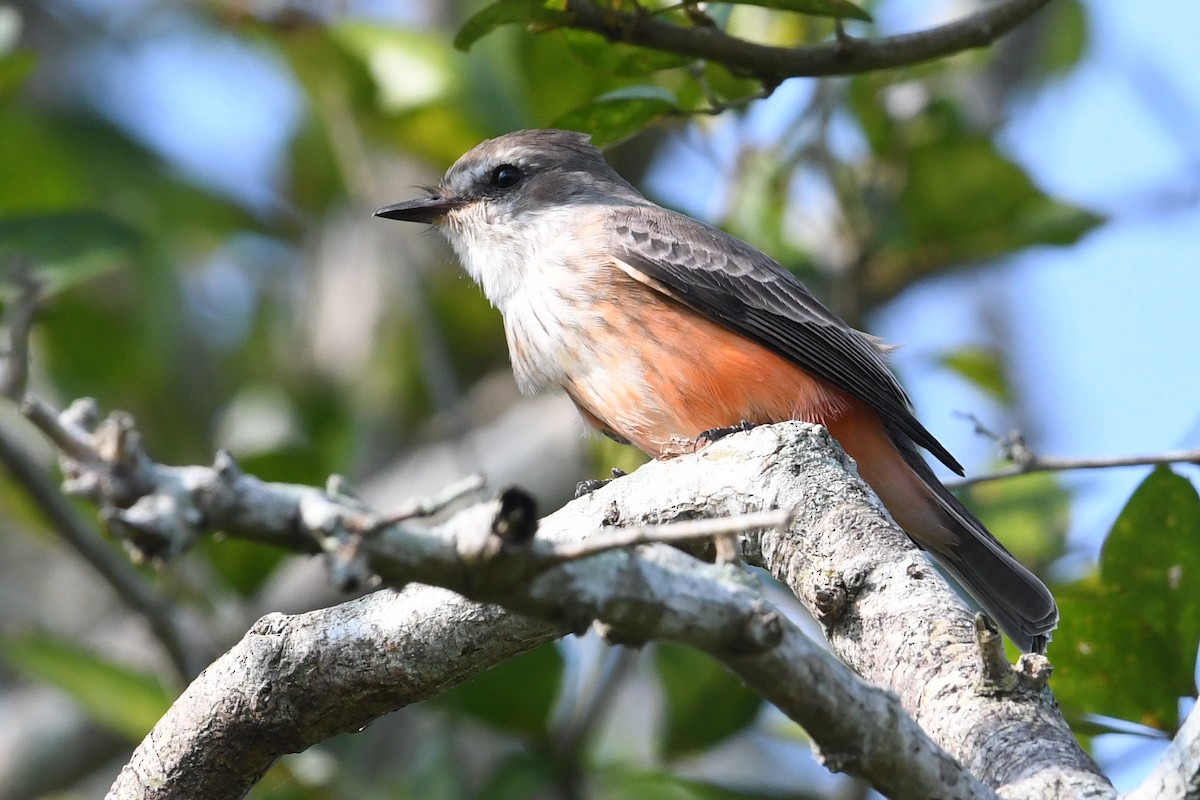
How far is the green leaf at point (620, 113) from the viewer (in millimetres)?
5109

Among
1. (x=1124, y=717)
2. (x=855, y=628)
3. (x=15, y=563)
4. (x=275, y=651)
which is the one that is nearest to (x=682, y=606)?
(x=855, y=628)

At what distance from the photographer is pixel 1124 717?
180 inches

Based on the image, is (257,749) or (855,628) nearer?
(855,628)

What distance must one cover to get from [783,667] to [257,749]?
6.65ft

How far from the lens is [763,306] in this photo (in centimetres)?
616

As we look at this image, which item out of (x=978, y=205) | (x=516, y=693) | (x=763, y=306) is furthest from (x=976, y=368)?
(x=516, y=693)

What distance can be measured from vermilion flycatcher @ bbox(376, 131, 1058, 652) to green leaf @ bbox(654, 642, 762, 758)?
1217 millimetres

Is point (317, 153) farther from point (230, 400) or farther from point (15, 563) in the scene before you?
point (15, 563)

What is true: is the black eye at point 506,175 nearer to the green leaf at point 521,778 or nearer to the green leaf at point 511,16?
the green leaf at point 511,16

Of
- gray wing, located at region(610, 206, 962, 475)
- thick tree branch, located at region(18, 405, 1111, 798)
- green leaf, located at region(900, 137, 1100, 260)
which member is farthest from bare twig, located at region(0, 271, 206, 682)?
green leaf, located at region(900, 137, 1100, 260)

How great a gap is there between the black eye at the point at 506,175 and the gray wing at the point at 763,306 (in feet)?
2.76

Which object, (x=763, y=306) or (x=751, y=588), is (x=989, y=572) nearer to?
(x=763, y=306)

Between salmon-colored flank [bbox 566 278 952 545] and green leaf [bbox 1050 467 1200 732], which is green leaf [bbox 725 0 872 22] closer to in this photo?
salmon-colored flank [bbox 566 278 952 545]

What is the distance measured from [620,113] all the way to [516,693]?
266 centimetres
